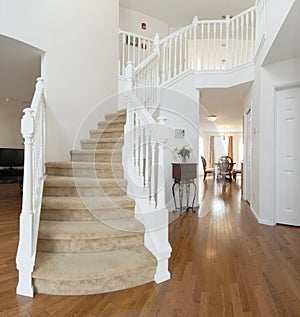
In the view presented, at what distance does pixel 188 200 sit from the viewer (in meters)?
5.28

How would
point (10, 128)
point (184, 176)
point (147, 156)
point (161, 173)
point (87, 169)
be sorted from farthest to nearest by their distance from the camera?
point (10, 128)
point (184, 176)
point (87, 169)
point (147, 156)
point (161, 173)

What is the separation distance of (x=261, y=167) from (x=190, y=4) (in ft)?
15.2

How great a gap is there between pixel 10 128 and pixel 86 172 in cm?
656

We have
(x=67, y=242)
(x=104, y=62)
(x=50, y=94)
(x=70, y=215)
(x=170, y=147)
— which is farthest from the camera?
(x=170, y=147)

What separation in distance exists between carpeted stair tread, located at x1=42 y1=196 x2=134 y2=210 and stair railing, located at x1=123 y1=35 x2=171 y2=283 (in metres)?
0.14

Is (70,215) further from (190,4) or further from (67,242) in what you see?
(190,4)

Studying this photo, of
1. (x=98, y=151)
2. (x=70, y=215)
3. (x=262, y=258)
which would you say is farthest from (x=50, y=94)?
(x=262, y=258)

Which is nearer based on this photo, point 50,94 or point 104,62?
point 50,94

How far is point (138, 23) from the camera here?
683 centimetres

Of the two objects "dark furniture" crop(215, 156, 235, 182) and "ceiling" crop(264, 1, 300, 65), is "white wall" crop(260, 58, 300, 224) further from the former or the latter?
"dark furniture" crop(215, 156, 235, 182)

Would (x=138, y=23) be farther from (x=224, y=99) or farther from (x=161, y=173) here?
(x=161, y=173)

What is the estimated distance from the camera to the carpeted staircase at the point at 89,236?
197cm

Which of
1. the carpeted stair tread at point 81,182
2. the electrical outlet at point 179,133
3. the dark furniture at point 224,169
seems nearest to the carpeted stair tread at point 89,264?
the carpeted stair tread at point 81,182

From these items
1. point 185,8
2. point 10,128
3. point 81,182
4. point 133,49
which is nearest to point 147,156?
point 81,182
